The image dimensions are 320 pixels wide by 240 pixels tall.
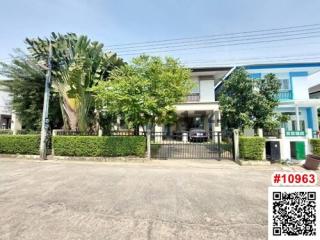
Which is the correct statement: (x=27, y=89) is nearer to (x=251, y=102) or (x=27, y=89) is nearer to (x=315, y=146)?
(x=251, y=102)

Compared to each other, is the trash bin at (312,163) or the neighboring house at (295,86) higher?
the neighboring house at (295,86)

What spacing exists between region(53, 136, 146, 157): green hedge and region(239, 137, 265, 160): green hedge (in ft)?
18.7

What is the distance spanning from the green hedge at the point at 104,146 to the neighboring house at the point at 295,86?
12.3 meters

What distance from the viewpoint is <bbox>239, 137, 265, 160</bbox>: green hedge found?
1015 cm

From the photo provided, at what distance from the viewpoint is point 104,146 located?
11273 mm

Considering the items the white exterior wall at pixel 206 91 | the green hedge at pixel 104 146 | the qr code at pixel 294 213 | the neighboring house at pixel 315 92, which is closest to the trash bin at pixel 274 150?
the green hedge at pixel 104 146

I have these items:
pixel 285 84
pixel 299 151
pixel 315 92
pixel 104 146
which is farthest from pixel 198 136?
pixel 315 92

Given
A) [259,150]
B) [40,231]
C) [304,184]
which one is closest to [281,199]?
[304,184]

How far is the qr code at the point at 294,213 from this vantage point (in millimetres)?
1677

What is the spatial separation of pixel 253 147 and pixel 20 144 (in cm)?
1445

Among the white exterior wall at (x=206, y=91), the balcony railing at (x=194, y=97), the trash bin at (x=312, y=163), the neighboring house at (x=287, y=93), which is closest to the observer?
the trash bin at (x=312, y=163)

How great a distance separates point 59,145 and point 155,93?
689 cm

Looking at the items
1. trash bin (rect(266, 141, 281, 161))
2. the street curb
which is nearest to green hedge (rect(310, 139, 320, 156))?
trash bin (rect(266, 141, 281, 161))

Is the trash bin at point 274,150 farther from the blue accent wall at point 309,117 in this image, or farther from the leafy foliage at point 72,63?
the leafy foliage at point 72,63
